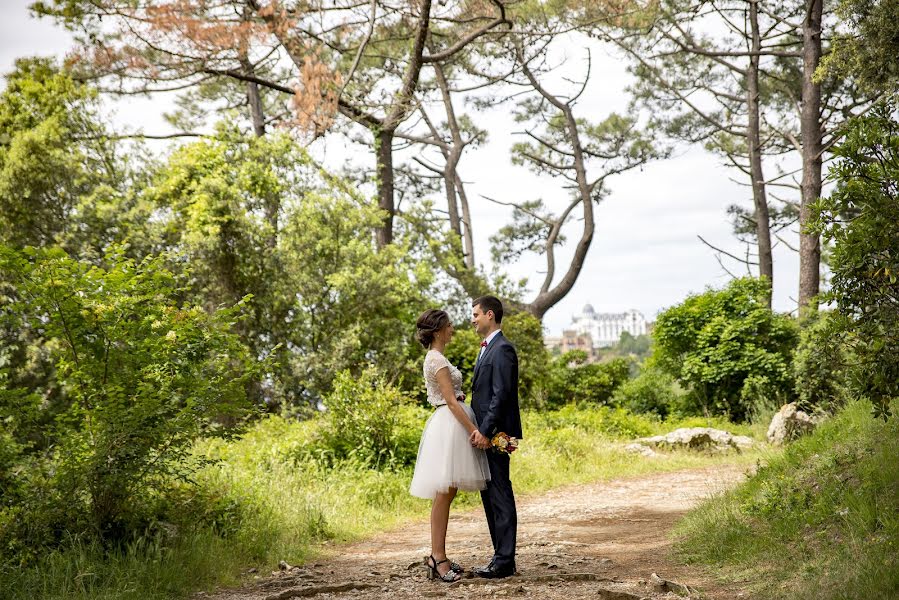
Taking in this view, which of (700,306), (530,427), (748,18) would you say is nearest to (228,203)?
(530,427)

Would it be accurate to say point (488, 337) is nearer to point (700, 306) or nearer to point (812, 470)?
point (812, 470)

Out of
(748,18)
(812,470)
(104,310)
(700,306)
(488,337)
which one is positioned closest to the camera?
(488,337)

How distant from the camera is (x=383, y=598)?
17.4 ft

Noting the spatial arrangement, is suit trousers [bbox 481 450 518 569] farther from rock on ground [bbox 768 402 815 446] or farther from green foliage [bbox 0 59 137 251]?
green foliage [bbox 0 59 137 251]

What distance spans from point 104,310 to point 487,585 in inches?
130

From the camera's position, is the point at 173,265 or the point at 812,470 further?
the point at 173,265

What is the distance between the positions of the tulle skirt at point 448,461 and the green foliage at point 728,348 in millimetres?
12440

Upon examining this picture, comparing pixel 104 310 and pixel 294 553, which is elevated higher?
pixel 104 310

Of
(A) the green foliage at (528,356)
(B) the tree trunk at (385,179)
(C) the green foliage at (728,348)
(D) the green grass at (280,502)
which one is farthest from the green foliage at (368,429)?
Answer: (C) the green foliage at (728,348)

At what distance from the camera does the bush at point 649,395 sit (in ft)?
63.7

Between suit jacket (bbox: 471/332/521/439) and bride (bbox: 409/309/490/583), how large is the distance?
0.12 metres

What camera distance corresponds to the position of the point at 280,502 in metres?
8.08

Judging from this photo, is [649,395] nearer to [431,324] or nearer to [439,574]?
[439,574]

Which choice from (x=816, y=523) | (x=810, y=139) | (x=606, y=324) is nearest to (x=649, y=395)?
(x=810, y=139)
